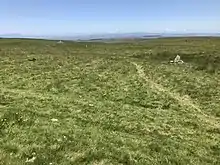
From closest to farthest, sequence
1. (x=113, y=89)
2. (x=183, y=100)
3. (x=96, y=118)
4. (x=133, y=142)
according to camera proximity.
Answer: (x=133, y=142)
(x=96, y=118)
(x=183, y=100)
(x=113, y=89)

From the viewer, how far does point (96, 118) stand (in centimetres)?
2088

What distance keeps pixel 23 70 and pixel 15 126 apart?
29.4 m

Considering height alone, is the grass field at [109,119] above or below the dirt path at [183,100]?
above

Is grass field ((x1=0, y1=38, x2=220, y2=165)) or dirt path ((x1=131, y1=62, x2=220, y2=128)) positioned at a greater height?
grass field ((x1=0, y1=38, x2=220, y2=165))

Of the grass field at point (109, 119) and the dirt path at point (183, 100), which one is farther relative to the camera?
the dirt path at point (183, 100)

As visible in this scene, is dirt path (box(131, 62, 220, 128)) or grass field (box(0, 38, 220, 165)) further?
dirt path (box(131, 62, 220, 128))

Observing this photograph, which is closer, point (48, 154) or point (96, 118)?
point (48, 154)

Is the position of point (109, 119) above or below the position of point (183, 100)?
above

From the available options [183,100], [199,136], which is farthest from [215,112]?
[199,136]

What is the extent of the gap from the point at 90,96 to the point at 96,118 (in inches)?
336

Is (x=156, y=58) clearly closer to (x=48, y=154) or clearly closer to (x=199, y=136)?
(x=199, y=136)

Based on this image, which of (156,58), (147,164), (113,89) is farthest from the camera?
(156,58)

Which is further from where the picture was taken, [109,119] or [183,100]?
[183,100]

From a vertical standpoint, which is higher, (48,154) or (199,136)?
(48,154)
